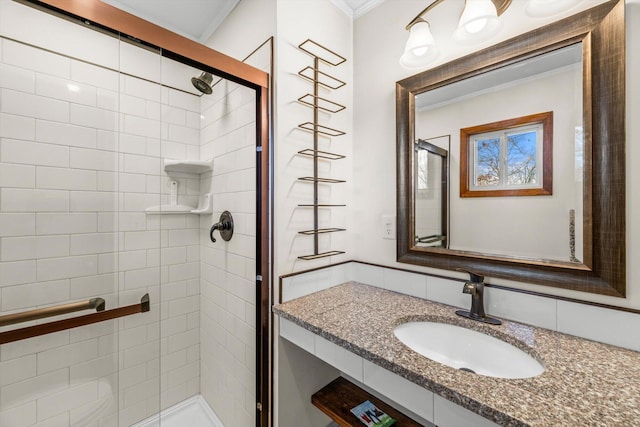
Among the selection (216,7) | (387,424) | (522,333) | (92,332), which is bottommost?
(387,424)

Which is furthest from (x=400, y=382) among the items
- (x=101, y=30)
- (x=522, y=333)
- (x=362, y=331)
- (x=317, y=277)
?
(x=101, y=30)

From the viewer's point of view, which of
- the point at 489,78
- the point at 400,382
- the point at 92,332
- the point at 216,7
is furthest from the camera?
the point at 216,7

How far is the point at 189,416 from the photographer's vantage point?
5.43 feet

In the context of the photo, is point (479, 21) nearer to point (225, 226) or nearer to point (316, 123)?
point (316, 123)

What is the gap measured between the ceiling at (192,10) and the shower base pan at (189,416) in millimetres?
2370

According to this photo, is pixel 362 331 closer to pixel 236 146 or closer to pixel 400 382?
pixel 400 382

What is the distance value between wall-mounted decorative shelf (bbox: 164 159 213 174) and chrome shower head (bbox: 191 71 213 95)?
409 millimetres

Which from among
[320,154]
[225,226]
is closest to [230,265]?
[225,226]

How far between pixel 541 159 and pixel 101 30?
5.08ft

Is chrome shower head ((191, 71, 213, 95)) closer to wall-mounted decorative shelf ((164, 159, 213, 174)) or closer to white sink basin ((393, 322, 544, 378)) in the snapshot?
wall-mounted decorative shelf ((164, 159, 213, 174))

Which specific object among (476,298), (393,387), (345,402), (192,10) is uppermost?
(192,10)

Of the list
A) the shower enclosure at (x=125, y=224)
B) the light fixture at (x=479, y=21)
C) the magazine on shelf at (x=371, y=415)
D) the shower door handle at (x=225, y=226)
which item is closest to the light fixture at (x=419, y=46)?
the light fixture at (x=479, y=21)

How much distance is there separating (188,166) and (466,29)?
1540 mm

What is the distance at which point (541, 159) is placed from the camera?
0.92 metres
